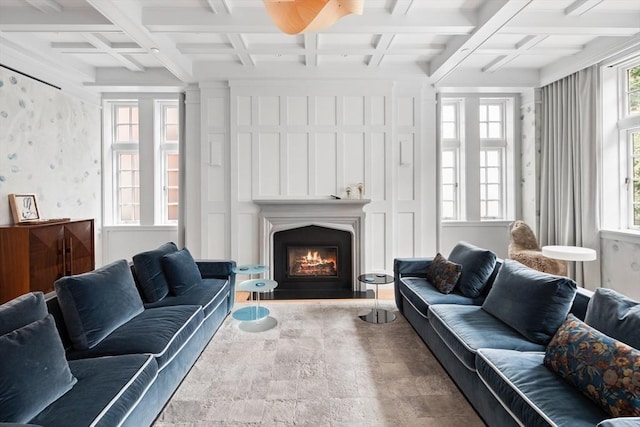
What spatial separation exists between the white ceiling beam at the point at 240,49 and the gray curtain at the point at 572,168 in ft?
13.8

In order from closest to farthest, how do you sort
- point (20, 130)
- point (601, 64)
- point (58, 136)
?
point (20, 130), point (601, 64), point (58, 136)

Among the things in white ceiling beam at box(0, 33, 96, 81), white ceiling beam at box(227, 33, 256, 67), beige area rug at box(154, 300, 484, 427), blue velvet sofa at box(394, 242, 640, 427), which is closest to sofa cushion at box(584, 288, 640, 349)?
blue velvet sofa at box(394, 242, 640, 427)

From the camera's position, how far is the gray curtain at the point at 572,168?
4.37 meters

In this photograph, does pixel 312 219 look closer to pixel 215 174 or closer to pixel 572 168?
pixel 215 174

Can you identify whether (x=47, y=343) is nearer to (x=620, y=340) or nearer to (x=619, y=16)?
(x=620, y=340)

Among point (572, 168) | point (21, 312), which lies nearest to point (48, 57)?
point (21, 312)

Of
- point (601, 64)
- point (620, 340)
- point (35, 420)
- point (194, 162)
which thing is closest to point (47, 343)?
point (35, 420)

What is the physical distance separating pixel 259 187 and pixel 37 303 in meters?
3.33

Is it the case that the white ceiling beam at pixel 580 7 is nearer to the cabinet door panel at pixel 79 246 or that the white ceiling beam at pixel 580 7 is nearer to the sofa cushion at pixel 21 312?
the sofa cushion at pixel 21 312

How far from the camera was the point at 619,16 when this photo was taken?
357 cm

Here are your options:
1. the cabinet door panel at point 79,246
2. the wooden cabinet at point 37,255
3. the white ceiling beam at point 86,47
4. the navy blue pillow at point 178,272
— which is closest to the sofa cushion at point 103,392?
the navy blue pillow at point 178,272

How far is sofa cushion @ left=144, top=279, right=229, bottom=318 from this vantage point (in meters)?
2.93

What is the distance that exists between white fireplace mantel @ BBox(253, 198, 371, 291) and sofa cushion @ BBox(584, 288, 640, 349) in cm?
312

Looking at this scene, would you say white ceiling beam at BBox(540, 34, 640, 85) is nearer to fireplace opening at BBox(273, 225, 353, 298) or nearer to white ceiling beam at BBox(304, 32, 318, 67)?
white ceiling beam at BBox(304, 32, 318, 67)
